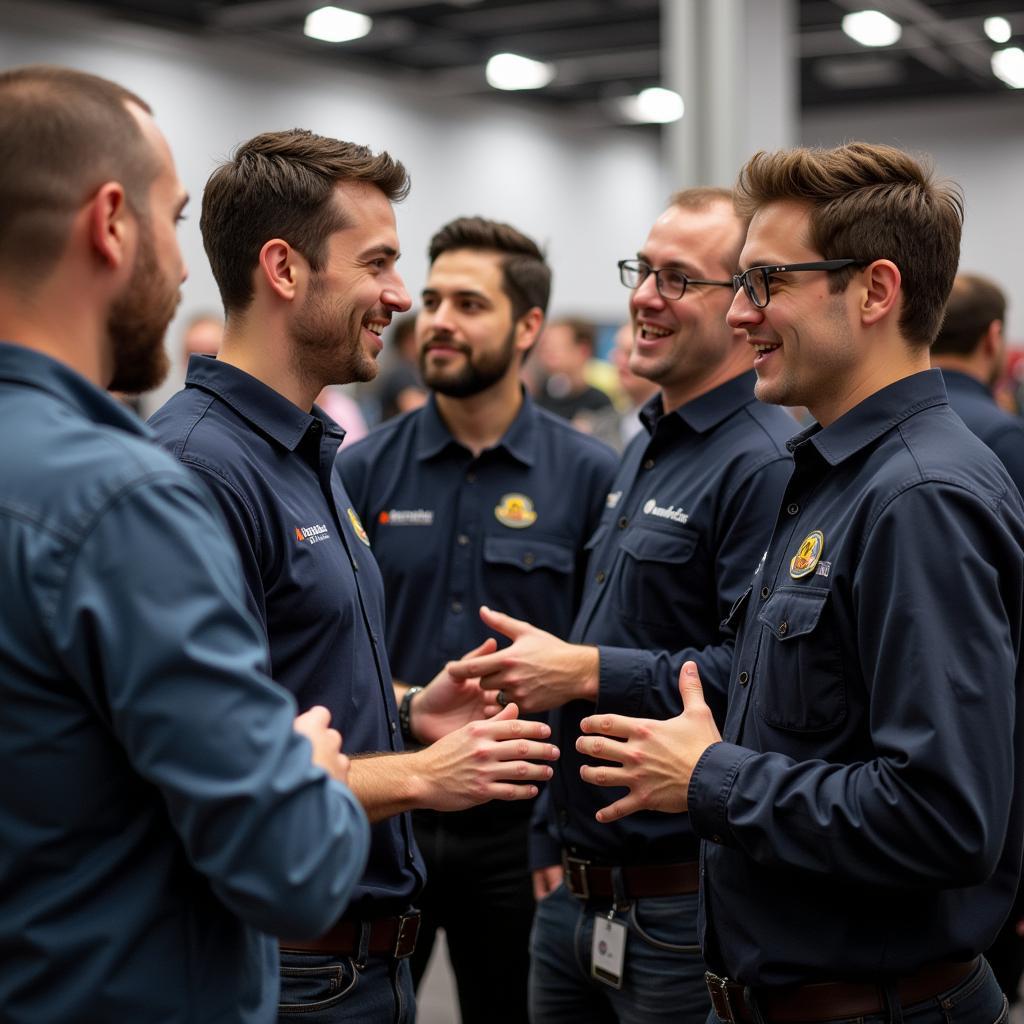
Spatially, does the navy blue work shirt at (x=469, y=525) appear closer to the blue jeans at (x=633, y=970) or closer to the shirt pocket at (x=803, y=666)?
the blue jeans at (x=633, y=970)

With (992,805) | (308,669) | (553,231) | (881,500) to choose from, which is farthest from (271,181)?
(553,231)

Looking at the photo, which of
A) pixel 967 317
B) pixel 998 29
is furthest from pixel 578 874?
pixel 998 29

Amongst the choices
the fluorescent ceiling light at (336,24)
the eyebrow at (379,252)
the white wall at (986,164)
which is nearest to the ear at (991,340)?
the eyebrow at (379,252)

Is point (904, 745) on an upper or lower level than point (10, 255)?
lower

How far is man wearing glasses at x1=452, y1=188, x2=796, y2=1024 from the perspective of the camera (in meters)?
2.23

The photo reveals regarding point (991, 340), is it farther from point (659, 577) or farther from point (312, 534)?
point (312, 534)

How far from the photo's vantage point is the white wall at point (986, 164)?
12.5 m

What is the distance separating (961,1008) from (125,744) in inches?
45.2

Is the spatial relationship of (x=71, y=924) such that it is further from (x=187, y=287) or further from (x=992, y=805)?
(x=187, y=287)

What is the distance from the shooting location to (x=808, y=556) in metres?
1.69

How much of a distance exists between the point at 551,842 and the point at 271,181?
A: 1.44m

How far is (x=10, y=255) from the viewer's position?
1192 millimetres

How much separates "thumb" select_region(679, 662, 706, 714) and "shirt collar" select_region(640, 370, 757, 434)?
80cm

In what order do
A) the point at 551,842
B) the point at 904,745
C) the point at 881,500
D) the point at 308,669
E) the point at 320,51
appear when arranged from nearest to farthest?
the point at 904,745 → the point at 881,500 → the point at 308,669 → the point at 551,842 → the point at 320,51
